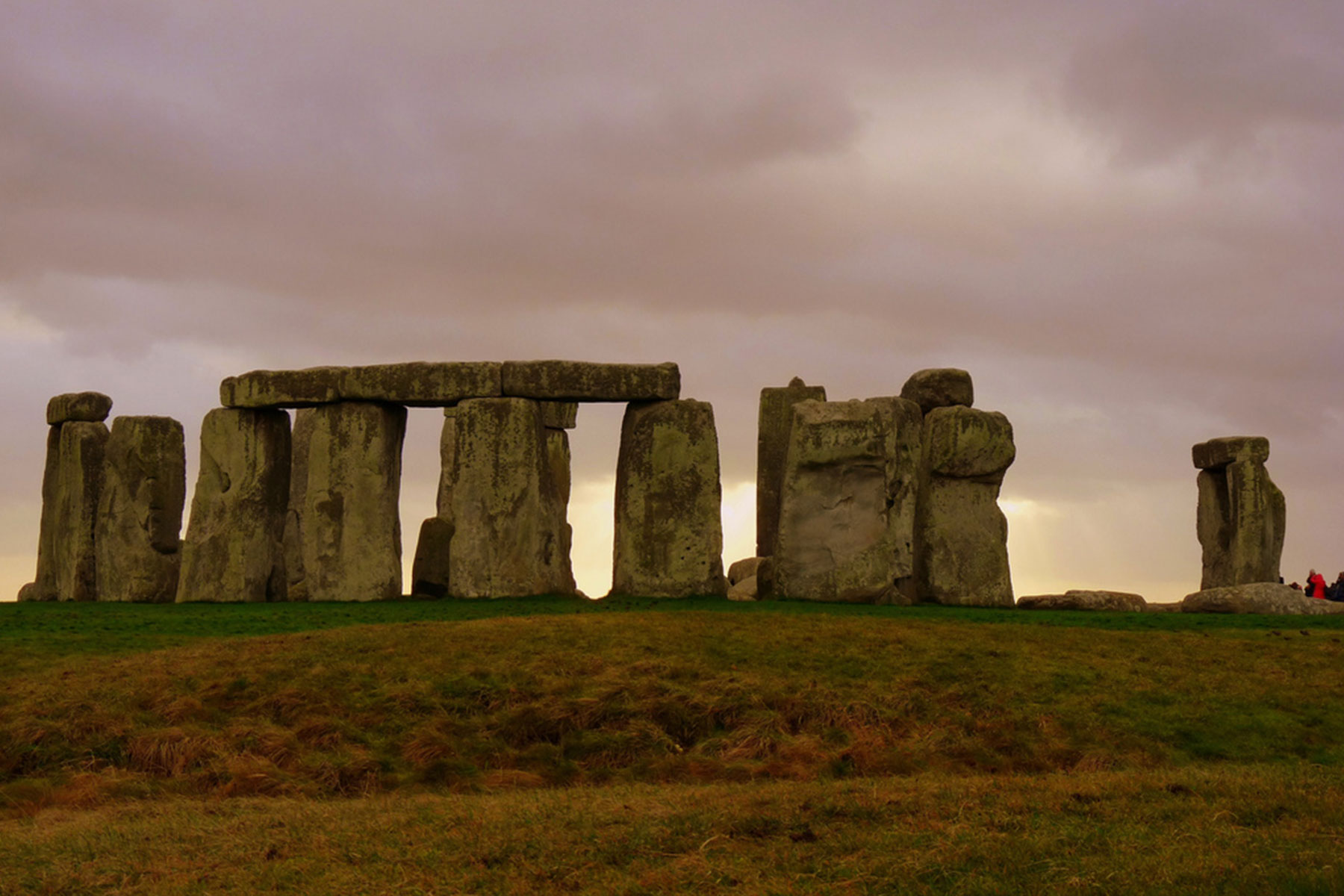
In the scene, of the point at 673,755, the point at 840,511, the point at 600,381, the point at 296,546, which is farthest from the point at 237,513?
the point at 673,755

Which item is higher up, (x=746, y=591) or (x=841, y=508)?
(x=841, y=508)

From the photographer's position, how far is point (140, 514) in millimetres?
27328

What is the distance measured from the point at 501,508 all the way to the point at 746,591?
179 inches

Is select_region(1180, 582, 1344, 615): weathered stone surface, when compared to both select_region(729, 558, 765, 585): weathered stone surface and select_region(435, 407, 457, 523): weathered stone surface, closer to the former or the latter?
select_region(729, 558, 765, 585): weathered stone surface

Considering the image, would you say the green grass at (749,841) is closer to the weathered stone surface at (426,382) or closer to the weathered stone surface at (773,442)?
the weathered stone surface at (426,382)

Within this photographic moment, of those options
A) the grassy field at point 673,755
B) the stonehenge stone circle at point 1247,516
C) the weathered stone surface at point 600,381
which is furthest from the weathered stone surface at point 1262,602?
the weathered stone surface at point 600,381

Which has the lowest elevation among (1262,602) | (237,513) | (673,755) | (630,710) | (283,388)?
(673,755)

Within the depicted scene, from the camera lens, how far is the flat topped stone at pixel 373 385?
24.8 m

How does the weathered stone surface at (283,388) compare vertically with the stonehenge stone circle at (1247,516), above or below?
above

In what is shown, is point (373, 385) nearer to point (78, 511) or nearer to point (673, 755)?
point (78, 511)

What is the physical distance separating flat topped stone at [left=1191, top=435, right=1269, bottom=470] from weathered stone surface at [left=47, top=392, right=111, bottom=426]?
2266 cm

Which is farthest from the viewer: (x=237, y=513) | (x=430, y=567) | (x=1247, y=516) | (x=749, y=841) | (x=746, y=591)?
(x=1247, y=516)

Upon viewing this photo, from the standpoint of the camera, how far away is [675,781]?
12.6 meters

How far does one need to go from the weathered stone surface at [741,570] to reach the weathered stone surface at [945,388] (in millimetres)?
6632
